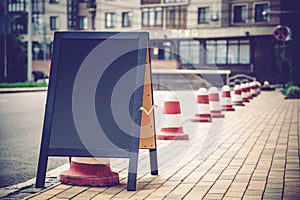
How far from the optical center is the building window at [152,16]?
2105 inches

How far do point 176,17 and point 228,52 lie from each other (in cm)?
618

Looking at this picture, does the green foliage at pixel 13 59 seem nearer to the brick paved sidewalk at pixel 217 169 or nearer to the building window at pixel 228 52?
the building window at pixel 228 52

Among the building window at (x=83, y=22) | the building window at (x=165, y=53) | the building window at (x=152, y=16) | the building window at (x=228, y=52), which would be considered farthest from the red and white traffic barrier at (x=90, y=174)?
the building window at (x=83, y=22)

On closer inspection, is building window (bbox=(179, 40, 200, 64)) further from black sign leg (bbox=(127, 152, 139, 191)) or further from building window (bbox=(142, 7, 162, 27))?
black sign leg (bbox=(127, 152, 139, 191))

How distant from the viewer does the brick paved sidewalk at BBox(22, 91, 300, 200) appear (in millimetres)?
4707

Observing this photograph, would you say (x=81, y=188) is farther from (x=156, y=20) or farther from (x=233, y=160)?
(x=156, y=20)

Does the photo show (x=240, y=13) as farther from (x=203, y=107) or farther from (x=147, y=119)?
(x=147, y=119)

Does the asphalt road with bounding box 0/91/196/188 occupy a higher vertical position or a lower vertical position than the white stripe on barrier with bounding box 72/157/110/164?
lower

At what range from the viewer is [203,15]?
50406 millimetres

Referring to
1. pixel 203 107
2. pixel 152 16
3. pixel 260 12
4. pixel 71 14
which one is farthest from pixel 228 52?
pixel 203 107

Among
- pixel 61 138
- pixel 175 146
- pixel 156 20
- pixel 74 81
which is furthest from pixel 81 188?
pixel 156 20

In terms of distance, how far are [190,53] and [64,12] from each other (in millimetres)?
14026

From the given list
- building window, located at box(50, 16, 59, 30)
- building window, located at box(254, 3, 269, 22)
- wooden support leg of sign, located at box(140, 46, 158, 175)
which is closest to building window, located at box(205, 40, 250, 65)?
building window, located at box(254, 3, 269, 22)

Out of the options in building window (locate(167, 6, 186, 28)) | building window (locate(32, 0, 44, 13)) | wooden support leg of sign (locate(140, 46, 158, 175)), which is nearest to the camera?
wooden support leg of sign (locate(140, 46, 158, 175))
